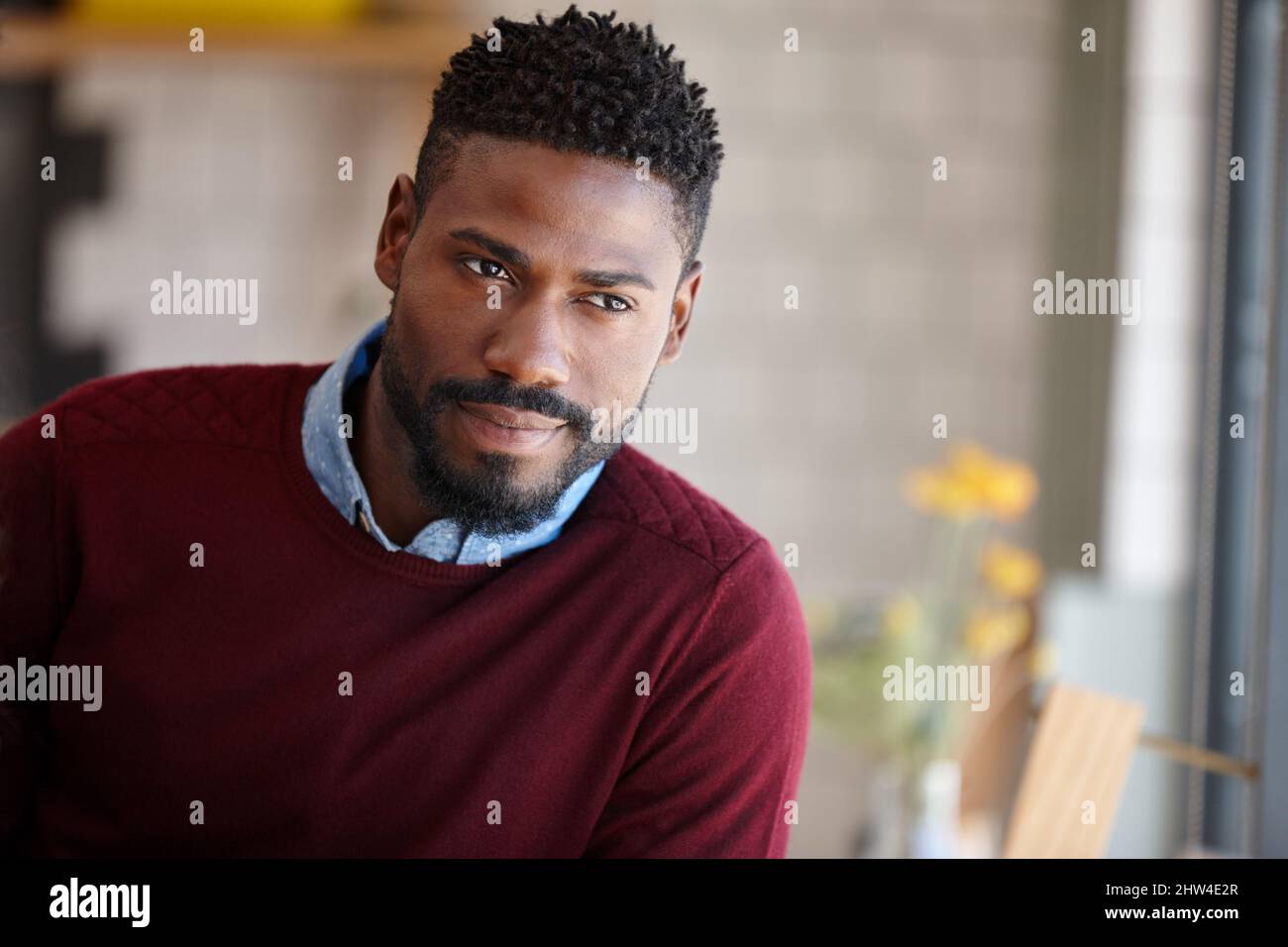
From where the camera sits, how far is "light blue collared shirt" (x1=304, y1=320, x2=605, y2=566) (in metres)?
0.99

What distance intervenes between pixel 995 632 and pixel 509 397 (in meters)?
1.06

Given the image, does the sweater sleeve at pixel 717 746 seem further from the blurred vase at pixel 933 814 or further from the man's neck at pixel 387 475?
the blurred vase at pixel 933 814

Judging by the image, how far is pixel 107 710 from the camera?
970 mm

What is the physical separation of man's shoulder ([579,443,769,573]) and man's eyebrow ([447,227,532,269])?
0.75 ft

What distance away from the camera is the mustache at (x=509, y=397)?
92 centimetres

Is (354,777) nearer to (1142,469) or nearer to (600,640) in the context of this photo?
(600,640)

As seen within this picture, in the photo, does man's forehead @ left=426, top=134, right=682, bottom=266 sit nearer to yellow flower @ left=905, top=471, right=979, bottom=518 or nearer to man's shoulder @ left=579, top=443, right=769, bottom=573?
man's shoulder @ left=579, top=443, right=769, bottom=573


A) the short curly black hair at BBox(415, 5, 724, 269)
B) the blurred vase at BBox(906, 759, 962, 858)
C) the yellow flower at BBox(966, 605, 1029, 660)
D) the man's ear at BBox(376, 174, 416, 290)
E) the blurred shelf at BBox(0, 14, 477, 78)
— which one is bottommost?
the blurred vase at BBox(906, 759, 962, 858)

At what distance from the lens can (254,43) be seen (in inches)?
91.9

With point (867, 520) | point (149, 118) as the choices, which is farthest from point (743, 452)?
point (149, 118)

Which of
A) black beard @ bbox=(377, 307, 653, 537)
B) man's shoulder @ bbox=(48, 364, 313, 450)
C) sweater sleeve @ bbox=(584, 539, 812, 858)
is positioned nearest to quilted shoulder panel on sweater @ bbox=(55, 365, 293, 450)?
man's shoulder @ bbox=(48, 364, 313, 450)

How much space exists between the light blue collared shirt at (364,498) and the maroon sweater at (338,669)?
11mm

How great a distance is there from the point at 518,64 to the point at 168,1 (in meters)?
1.64

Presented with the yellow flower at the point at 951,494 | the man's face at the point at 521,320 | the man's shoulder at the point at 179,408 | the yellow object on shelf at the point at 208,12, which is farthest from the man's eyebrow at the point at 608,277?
the yellow object on shelf at the point at 208,12
